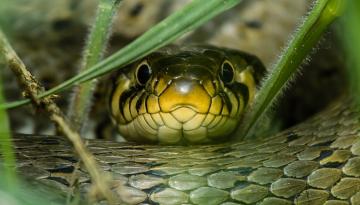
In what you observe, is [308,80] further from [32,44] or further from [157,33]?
[157,33]

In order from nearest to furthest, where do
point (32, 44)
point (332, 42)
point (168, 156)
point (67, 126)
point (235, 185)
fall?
point (67, 126)
point (235, 185)
point (168, 156)
point (332, 42)
point (32, 44)

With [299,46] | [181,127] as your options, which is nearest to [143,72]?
[181,127]

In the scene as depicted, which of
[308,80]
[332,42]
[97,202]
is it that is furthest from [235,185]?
[308,80]

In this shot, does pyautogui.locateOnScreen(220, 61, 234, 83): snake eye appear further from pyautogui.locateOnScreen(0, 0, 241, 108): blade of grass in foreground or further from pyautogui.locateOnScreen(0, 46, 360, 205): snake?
pyautogui.locateOnScreen(0, 0, 241, 108): blade of grass in foreground

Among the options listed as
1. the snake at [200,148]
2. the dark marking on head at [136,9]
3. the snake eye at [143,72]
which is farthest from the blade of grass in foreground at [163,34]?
the dark marking on head at [136,9]

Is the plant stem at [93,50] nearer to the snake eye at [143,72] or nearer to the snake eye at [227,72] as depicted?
the snake eye at [143,72]

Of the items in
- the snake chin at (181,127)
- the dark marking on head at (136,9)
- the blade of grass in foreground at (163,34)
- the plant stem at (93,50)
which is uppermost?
the dark marking on head at (136,9)

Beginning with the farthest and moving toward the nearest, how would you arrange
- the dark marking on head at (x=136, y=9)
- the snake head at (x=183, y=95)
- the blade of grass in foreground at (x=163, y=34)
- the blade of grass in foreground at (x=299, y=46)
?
the dark marking on head at (x=136, y=9)
the snake head at (x=183, y=95)
the blade of grass in foreground at (x=299, y=46)
the blade of grass in foreground at (x=163, y=34)

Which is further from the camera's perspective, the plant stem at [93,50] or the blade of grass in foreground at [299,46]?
the plant stem at [93,50]
